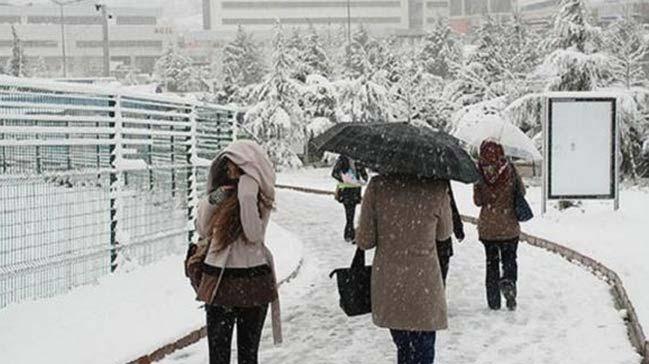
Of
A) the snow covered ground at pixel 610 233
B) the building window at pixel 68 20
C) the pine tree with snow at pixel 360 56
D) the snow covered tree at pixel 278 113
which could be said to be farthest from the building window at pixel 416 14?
the snow covered ground at pixel 610 233

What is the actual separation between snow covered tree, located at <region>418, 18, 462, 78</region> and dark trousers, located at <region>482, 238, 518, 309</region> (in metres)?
54.7

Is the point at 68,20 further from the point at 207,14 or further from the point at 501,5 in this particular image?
the point at 501,5

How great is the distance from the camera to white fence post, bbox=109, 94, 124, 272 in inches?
391

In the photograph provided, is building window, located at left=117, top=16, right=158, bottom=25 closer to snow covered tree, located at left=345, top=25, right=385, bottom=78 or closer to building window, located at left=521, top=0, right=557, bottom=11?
building window, located at left=521, top=0, right=557, bottom=11

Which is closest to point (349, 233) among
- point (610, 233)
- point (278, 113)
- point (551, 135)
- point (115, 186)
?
point (610, 233)

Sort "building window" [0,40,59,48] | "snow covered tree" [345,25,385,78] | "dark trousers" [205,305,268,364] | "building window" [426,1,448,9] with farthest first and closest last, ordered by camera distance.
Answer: "building window" [426,1,448,9], "building window" [0,40,59,48], "snow covered tree" [345,25,385,78], "dark trousers" [205,305,268,364]

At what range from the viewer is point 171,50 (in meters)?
71.3

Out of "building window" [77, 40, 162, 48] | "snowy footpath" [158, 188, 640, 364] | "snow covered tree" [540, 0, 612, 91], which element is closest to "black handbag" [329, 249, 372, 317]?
"snowy footpath" [158, 188, 640, 364]

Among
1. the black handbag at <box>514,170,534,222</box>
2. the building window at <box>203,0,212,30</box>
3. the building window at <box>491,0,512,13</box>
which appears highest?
the building window at <box>491,0,512,13</box>

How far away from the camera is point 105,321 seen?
26.5 ft

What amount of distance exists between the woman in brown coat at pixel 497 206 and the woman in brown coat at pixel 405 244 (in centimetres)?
357

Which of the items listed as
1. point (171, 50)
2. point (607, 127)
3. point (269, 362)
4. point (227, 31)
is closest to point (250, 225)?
point (269, 362)

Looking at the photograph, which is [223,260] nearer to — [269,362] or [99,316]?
[269,362]

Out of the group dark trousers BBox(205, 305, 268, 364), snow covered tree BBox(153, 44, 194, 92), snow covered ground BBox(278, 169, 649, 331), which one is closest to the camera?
dark trousers BBox(205, 305, 268, 364)
